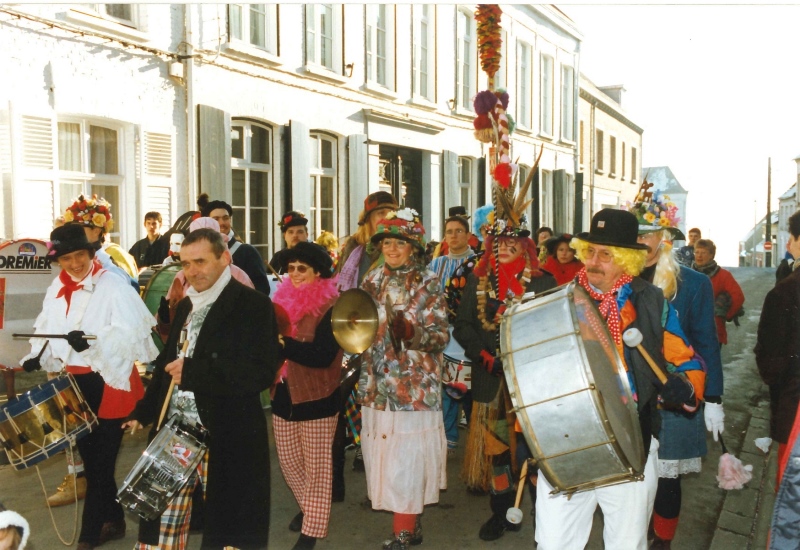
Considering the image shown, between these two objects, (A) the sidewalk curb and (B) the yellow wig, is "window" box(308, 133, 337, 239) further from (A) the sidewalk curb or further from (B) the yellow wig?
(B) the yellow wig

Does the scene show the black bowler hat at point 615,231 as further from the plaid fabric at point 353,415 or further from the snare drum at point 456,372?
the plaid fabric at point 353,415

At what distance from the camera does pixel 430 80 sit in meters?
14.3

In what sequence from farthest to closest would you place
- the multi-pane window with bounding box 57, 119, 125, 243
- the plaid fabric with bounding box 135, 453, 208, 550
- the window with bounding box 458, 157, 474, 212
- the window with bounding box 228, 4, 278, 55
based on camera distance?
1. the window with bounding box 458, 157, 474, 212
2. the window with bounding box 228, 4, 278, 55
3. the multi-pane window with bounding box 57, 119, 125, 243
4. the plaid fabric with bounding box 135, 453, 208, 550

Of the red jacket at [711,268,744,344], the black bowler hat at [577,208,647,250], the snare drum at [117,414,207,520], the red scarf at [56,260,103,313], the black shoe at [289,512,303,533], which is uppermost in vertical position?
the black bowler hat at [577,208,647,250]

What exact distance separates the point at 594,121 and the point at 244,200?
18.7 metres

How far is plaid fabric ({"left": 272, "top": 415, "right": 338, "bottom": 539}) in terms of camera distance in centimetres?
401

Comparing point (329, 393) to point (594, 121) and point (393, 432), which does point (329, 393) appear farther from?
point (594, 121)

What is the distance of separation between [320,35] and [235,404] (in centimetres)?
932

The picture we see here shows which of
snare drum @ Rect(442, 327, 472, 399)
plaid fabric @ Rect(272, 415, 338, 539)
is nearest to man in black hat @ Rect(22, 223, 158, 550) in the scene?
plaid fabric @ Rect(272, 415, 338, 539)

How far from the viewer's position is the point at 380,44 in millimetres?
12898

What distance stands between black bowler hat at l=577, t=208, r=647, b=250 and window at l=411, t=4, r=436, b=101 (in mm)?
10988

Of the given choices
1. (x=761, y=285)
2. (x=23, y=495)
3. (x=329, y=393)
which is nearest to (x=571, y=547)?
(x=329, y=393)

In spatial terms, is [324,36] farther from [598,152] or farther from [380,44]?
[598,152]

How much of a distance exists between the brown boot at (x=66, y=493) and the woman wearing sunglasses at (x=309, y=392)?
5.43 ft
